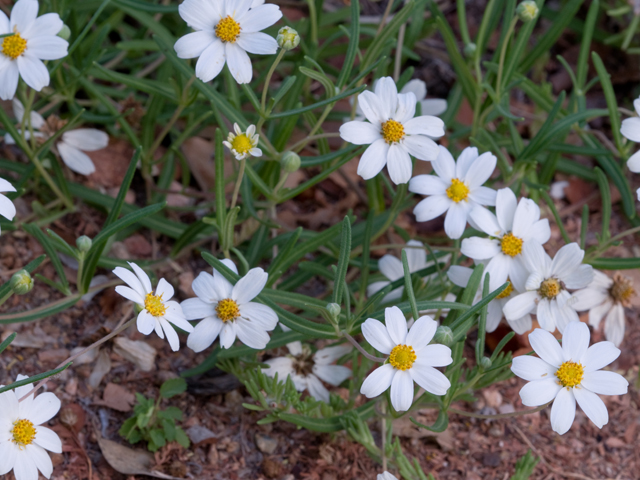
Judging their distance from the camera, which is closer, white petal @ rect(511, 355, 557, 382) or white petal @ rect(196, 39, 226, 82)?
white petal @ rect(511, 355, 557, 382)

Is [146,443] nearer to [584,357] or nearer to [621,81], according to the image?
[584,357]

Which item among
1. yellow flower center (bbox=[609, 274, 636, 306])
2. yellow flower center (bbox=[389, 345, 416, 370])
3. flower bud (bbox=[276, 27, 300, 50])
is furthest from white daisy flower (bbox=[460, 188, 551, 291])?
flower bud (bbox=[276, 27, 300, 50])

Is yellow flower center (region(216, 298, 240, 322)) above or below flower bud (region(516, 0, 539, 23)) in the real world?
below

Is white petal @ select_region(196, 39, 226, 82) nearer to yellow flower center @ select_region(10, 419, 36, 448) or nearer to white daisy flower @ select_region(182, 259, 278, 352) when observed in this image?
white daisy flower @ select_region(182, 259, 278, 352)

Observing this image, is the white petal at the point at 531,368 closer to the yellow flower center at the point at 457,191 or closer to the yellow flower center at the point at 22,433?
the yellow flower center at the point at 457,191

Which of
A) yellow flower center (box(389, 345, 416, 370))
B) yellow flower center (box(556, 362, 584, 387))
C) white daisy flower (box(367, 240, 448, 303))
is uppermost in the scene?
yellow flower center (box(389, 345, 416, 370))

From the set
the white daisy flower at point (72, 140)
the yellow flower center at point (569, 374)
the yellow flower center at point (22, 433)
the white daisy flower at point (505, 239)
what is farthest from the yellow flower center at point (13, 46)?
the yellow flower center at point (569, 374)
